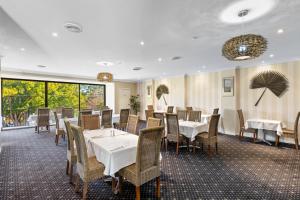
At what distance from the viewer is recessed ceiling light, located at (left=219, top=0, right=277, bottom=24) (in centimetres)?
221


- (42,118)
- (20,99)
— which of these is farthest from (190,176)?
(20,99)

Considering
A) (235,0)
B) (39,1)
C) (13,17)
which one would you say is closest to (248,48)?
(235,0)

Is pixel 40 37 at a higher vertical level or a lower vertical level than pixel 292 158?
higher

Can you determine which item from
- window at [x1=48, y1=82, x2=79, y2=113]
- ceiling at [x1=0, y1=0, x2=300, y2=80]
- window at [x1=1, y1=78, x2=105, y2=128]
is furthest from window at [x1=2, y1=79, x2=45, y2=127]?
ceiling at [x1=0, y1=0, x2=300, y2=80]

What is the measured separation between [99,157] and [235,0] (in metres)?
2.89

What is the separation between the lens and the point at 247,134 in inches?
243

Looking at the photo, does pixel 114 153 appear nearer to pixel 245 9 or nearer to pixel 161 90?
pixel 245 9

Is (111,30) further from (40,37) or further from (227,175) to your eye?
(227,175)

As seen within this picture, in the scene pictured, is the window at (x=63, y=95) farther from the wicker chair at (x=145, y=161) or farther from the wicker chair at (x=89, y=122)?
the wicker chair at (x=145, y=161)

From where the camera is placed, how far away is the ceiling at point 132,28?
227 cm

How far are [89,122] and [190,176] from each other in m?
2.51

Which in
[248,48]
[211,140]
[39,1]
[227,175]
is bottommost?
[227,175]

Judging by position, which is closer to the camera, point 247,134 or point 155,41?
point 155,41

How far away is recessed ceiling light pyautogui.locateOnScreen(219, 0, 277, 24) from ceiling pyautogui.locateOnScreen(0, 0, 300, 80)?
0.09m
